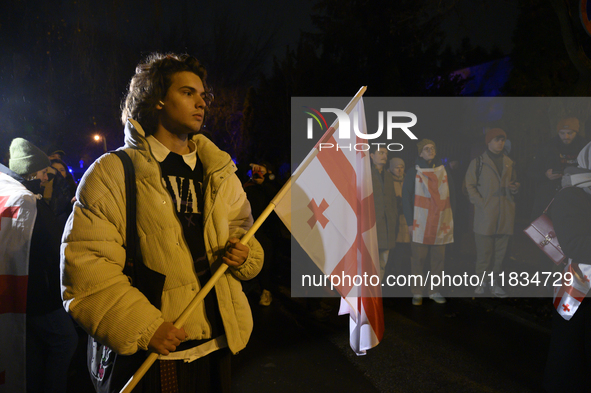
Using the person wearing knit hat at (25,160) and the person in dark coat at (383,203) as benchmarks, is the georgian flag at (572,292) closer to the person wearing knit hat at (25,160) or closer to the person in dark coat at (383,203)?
the person in dark coat at (383,203)

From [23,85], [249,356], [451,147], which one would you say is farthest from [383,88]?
[249,356]

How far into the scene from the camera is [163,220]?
1.80 metres

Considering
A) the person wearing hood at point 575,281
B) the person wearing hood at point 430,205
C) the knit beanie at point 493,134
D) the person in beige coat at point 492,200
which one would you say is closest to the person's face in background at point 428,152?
the person wearing hood at point 430,205

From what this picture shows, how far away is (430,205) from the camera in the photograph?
19.5 feet

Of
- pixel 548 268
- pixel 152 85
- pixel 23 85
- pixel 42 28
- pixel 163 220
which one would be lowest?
pixel 548 268

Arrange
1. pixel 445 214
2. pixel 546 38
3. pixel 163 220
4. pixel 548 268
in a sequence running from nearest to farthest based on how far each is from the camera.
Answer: pixel 163 220 → pixel 445 214 → pixel 548 268 → pixel 546 38

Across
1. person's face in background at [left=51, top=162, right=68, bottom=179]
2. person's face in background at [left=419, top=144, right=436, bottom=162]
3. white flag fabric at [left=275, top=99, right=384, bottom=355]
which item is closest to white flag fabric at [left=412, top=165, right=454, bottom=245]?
person's face in background at [left=419, top=144, right=436, bottom=162]

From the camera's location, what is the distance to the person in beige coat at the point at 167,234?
160cm

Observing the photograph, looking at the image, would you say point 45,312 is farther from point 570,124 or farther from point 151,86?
point 570,124

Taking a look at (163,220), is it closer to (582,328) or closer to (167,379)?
(167,379)

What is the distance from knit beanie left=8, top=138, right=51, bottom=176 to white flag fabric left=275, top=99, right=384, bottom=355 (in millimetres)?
2116

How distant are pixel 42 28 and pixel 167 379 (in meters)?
12.3

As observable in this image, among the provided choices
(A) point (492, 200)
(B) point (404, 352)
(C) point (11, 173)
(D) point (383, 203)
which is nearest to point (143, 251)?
(C) point (11, 173)

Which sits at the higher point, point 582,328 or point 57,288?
point 57,288
